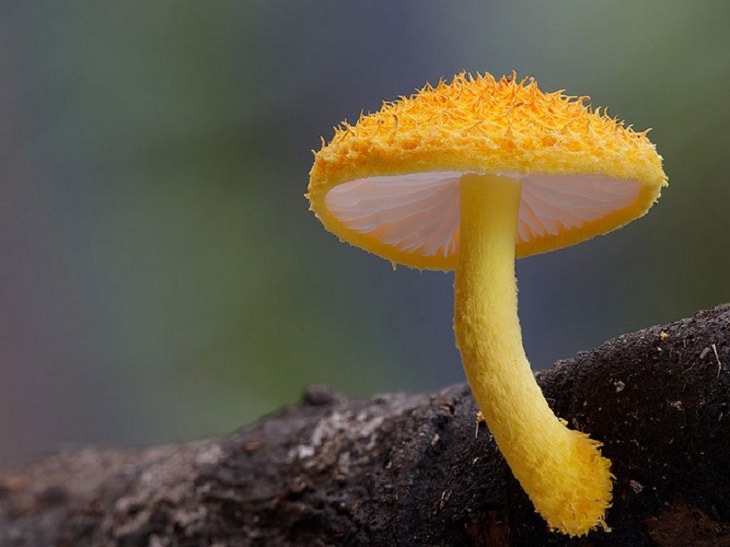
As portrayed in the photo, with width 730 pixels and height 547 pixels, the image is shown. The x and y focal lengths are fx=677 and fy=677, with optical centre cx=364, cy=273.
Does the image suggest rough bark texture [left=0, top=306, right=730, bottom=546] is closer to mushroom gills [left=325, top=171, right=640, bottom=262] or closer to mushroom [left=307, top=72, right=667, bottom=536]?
mushroom [left=307, top=72, right=667, bottom=536]

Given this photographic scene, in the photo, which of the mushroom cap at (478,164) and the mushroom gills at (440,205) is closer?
the mushroom cap at (478,164)

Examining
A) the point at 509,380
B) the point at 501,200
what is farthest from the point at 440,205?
the point at 509,380

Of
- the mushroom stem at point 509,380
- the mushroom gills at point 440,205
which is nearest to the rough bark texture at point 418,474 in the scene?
the mushroom stem at point 509,380

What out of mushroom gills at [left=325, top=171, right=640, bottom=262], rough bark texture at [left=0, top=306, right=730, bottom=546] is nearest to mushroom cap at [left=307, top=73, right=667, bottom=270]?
mushroom gills at [left=325, top=171, right=640, bottom=262]

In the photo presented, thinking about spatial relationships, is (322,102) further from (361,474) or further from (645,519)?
(645,519)

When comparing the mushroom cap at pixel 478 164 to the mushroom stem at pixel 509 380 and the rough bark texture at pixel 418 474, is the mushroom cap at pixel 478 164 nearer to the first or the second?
the mushroom stem at pixel 509 380

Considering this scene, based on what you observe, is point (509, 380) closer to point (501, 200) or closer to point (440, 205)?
point (501, 200)

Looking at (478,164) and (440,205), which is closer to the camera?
(478,164)
